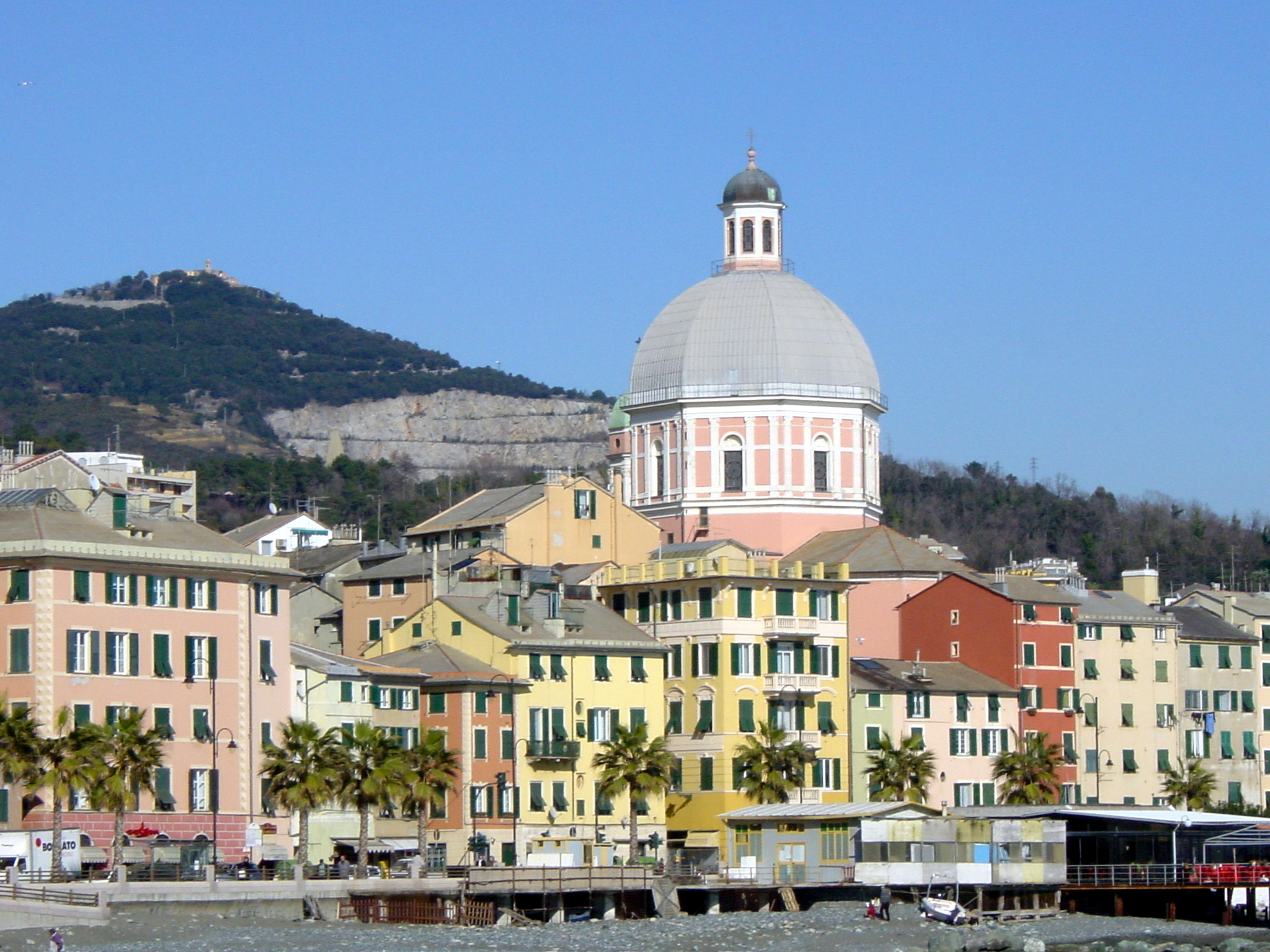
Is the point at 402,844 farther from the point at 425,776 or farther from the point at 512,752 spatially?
the point at 512,752

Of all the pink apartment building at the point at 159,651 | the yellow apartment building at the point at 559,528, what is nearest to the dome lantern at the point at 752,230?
the yellow apartment building at the point at 559,528

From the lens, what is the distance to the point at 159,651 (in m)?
90.5

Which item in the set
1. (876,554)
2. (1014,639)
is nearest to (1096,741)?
(1014,639)

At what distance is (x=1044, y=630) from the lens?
12062cm

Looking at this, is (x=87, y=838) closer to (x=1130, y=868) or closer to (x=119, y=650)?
(x=119, y=650)

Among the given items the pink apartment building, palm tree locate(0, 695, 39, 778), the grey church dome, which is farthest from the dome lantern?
palm tree locate(0, 695, 39, 778)

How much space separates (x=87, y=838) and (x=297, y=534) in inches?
3046

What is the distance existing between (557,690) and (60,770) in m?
26.4

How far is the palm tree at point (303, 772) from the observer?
8562cm

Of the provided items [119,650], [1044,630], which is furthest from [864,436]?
[119,650]

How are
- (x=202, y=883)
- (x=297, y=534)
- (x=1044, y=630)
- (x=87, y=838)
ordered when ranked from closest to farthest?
1. (x=202, y=883)
2. (x=87, y=838)
3. (x=1044, y=630)
4. (x=297, y=534)

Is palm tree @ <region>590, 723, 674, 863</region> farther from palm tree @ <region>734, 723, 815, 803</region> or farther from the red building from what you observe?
the red building

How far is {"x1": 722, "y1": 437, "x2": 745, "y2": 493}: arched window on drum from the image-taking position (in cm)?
13550

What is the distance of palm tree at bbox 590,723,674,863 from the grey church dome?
116ft
